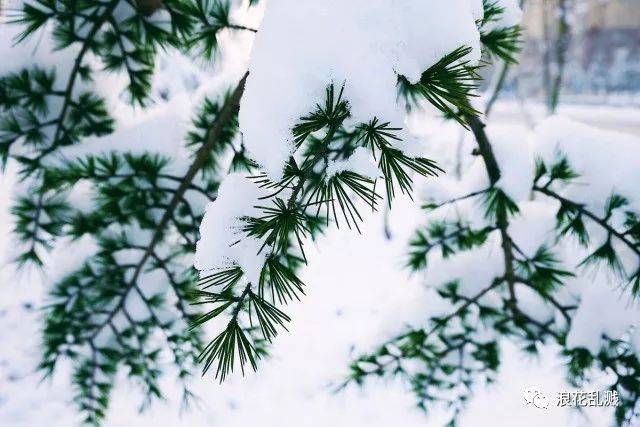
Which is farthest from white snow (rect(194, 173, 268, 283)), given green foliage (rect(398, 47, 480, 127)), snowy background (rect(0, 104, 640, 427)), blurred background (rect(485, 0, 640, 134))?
blurred background (rect(485, 0, 640, 134))

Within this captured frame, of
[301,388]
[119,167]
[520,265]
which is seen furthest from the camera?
[301,388]

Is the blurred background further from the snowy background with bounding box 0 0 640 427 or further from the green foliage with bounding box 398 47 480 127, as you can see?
the green foliage with bounding box 398 47 480 127

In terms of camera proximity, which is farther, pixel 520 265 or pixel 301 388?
pixel 301 388

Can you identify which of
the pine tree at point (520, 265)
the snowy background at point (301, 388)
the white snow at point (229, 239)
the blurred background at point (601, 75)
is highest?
the blurred background at point (601, 75)

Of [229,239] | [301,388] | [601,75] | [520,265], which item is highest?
[601,75]

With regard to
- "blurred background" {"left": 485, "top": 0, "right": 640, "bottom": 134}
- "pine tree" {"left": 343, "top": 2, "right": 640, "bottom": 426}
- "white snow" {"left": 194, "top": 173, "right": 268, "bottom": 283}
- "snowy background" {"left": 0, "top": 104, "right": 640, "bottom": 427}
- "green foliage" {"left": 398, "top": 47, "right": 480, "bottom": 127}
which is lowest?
"snowy background" {"left": 0, "top": 104, "right": 640, "bottom": 427}

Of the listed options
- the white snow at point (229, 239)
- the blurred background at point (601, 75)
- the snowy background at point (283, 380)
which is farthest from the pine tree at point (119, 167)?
the blurred background at point (601, 75)

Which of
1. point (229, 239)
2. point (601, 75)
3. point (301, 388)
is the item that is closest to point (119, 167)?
point (229, 239)

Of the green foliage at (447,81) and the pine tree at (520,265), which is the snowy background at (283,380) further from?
the green foliage at (447,81)

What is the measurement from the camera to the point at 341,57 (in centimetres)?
50

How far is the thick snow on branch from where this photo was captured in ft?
1.63

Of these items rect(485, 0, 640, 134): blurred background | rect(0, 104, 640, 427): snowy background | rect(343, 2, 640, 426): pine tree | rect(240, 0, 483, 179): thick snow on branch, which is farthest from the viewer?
rect(485, 0, 640, 134): blurred background

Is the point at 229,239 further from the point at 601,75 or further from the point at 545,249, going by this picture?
the point at 601,75

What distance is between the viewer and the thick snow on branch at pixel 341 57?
0.50 meters
